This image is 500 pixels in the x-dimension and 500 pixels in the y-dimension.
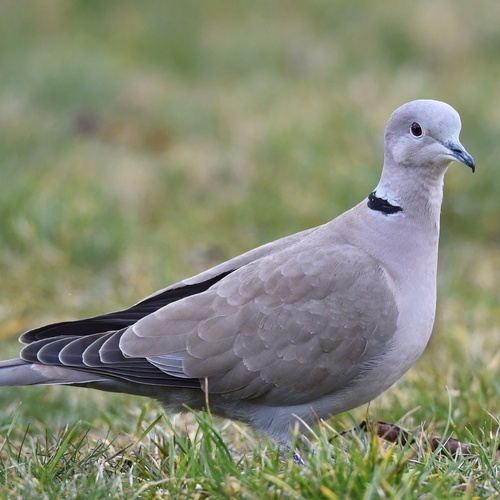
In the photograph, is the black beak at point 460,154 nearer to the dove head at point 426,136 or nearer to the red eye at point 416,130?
the dove head at point 426,136

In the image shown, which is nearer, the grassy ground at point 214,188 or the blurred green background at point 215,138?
the grassy ground at point 214,188

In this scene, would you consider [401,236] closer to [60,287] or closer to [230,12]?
[60,287]

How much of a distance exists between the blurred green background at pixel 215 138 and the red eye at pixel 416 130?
115 cm

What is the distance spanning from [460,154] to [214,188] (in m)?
4.01

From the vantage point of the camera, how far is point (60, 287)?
19.4ft

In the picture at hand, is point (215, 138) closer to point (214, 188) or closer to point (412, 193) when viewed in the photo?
point (214, 188)

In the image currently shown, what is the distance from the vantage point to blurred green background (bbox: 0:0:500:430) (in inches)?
235

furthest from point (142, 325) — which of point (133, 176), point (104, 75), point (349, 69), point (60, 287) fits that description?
point (349, 69)

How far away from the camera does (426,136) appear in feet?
12.0

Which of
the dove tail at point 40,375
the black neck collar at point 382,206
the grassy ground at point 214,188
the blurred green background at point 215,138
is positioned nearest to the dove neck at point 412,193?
the black neck collar at point 382,206

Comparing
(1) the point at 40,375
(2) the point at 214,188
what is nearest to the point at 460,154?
(1) the point at 40,375

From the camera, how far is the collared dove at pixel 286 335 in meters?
3.50

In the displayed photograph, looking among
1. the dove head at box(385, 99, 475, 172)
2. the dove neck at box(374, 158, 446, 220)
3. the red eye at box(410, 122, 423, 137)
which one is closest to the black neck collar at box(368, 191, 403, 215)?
the dove neck at box(374, 158, 446, 220)

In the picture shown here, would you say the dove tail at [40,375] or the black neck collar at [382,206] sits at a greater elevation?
the black neck collar at [382,206]
